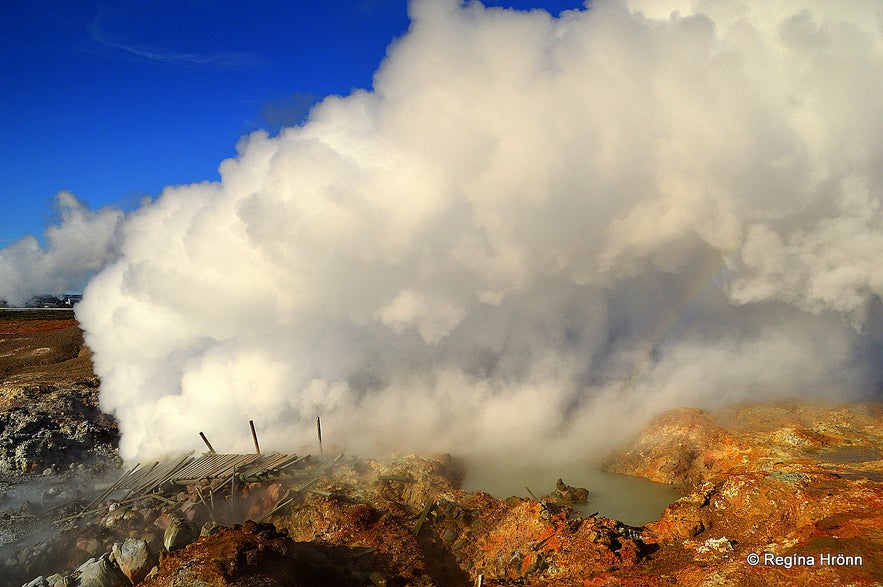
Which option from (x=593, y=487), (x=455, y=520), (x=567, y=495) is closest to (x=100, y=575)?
(x=455, y=520)

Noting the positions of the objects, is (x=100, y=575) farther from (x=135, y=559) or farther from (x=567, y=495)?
(x=567, y=495)

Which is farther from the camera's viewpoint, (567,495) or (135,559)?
(567,495)

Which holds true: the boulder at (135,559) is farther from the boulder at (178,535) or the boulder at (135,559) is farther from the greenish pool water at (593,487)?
the greenish pool water at (593,487)

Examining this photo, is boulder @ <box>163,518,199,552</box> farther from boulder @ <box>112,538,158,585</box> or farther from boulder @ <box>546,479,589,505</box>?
boulder @ <box>546,479,589,505</box>

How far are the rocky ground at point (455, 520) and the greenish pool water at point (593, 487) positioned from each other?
540mm

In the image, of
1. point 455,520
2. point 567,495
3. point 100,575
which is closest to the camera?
point 100,575

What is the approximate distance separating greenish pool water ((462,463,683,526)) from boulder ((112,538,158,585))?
22.4 ft

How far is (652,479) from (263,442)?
34.1 feet

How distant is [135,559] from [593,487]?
378 inches

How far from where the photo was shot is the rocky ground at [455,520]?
723 cm

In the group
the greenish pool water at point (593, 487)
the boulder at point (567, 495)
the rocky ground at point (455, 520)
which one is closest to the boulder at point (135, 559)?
the rocky ground at point (455, 520)

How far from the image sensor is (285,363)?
51.4ft

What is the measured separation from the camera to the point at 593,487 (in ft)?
41.4

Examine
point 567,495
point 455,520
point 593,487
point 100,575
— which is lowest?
point 593,487
